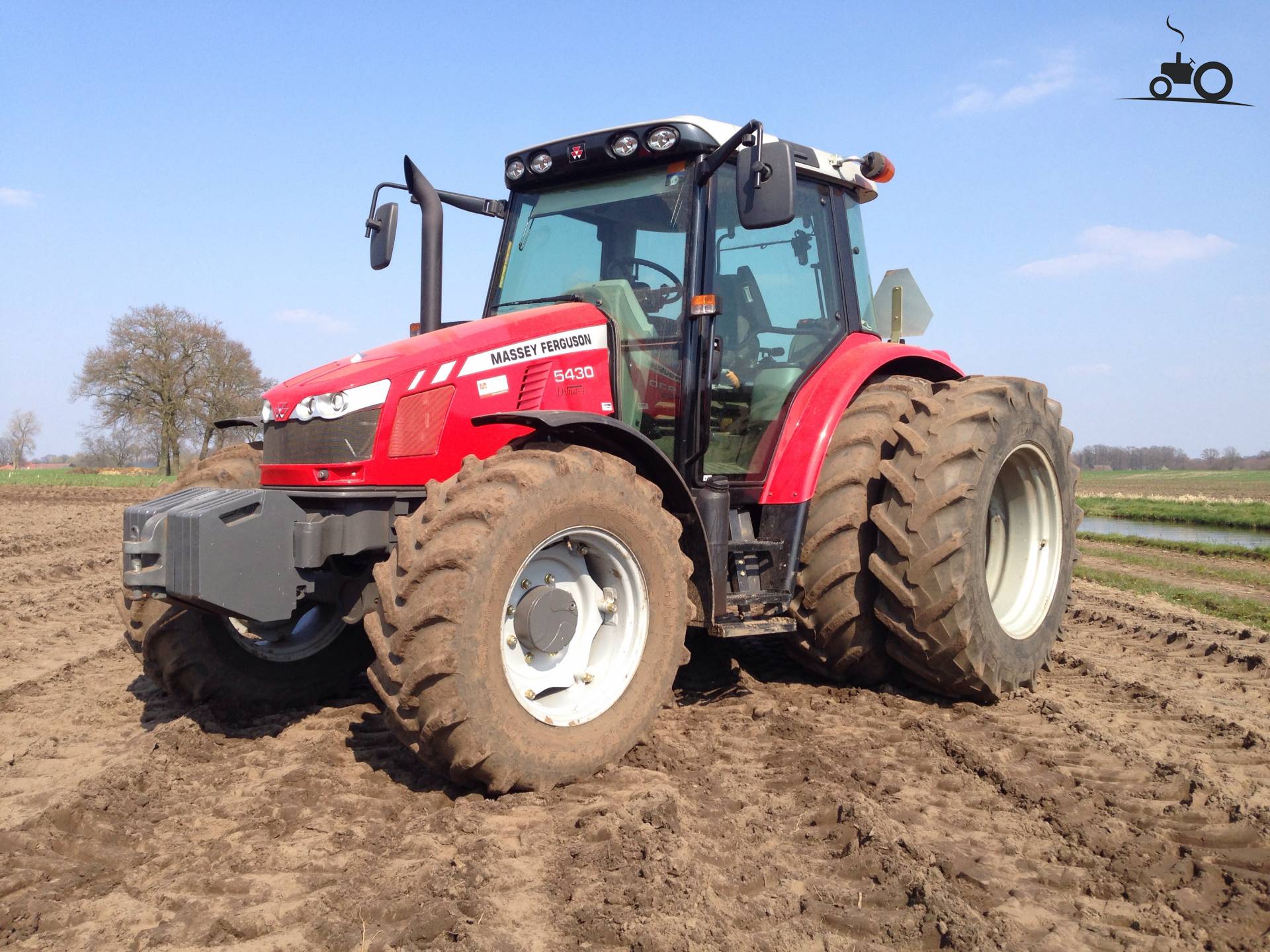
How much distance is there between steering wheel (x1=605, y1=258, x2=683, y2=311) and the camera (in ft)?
14.4

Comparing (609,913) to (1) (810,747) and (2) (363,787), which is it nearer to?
(2) (363,787)

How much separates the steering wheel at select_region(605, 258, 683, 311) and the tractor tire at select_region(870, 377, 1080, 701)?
1.19 m

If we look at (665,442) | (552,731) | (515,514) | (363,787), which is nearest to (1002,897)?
(552,731)

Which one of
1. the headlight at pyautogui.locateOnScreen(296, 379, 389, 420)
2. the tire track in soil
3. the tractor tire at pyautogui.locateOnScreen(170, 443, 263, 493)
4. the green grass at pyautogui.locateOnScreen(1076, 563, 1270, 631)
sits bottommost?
the green grass at pyautogui.locateOnScreen(1076, 563, 1270, 631)

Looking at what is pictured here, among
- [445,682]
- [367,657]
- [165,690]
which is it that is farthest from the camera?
[367,657]

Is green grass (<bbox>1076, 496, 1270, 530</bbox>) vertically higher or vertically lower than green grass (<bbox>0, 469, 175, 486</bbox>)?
lower

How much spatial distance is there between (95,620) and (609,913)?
597 centimetres

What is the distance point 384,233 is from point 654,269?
1.30m

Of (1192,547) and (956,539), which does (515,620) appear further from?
(1192,547)

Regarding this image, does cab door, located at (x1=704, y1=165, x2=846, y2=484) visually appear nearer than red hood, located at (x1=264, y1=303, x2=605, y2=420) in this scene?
No

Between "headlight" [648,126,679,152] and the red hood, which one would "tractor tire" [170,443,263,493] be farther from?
"headlight" [648,126,679,152]

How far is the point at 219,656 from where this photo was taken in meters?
4.20

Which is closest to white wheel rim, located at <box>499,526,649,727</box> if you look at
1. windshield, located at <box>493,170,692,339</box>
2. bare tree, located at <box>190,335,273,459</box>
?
windshield, located at <box>493,170,692,339</box>

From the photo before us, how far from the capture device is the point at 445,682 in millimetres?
3021
